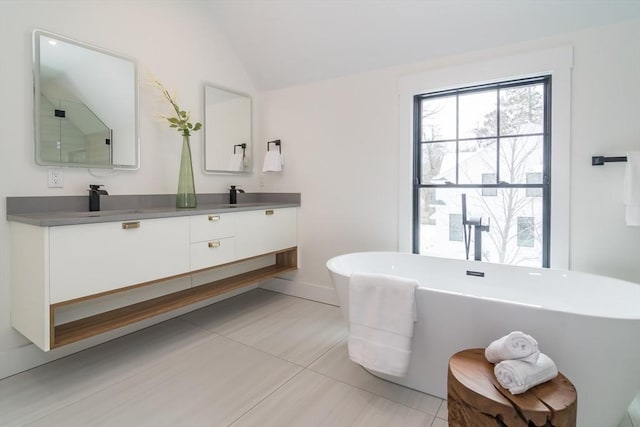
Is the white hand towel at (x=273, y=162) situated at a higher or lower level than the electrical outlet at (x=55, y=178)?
higher

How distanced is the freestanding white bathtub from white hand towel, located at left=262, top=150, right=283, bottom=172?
141 cm

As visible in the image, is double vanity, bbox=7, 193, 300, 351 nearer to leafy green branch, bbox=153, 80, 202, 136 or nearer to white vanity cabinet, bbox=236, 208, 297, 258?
white vanity cabinet, bbox=236, 208, 297, 258

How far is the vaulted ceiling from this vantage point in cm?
217

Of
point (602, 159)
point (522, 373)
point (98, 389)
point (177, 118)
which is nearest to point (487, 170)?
point (602, 159)

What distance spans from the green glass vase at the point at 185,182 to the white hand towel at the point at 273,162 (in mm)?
904

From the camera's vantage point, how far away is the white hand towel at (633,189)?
6.39 feet

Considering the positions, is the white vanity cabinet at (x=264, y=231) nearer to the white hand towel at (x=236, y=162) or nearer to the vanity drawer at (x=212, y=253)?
the vanity drawer at (x=212, y=253)

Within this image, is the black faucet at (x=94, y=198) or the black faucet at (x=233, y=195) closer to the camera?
the black faucet at (x=94, y=198)

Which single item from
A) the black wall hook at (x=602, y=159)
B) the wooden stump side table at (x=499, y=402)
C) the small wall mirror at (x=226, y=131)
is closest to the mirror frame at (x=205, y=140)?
the small wall mirror at (x=226, y=131)

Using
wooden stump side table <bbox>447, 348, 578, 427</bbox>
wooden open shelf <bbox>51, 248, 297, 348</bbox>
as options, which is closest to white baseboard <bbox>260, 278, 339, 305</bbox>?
wooden open shelf <bbox>51, 248, 297, 348</bbox>

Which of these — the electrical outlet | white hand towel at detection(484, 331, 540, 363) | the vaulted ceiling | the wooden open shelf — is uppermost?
the vaulted ceiling

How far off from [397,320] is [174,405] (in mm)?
1228

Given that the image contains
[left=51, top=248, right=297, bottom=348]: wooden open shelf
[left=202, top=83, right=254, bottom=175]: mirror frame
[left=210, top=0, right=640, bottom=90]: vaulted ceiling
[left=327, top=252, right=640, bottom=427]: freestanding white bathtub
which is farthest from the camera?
[left=202, top=83, right=254, bottom=175]: mirror frame

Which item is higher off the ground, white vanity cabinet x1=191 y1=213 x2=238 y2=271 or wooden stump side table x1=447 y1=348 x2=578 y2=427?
white vanity cabinet x1=191 y1=213 x2=238 y2=271
